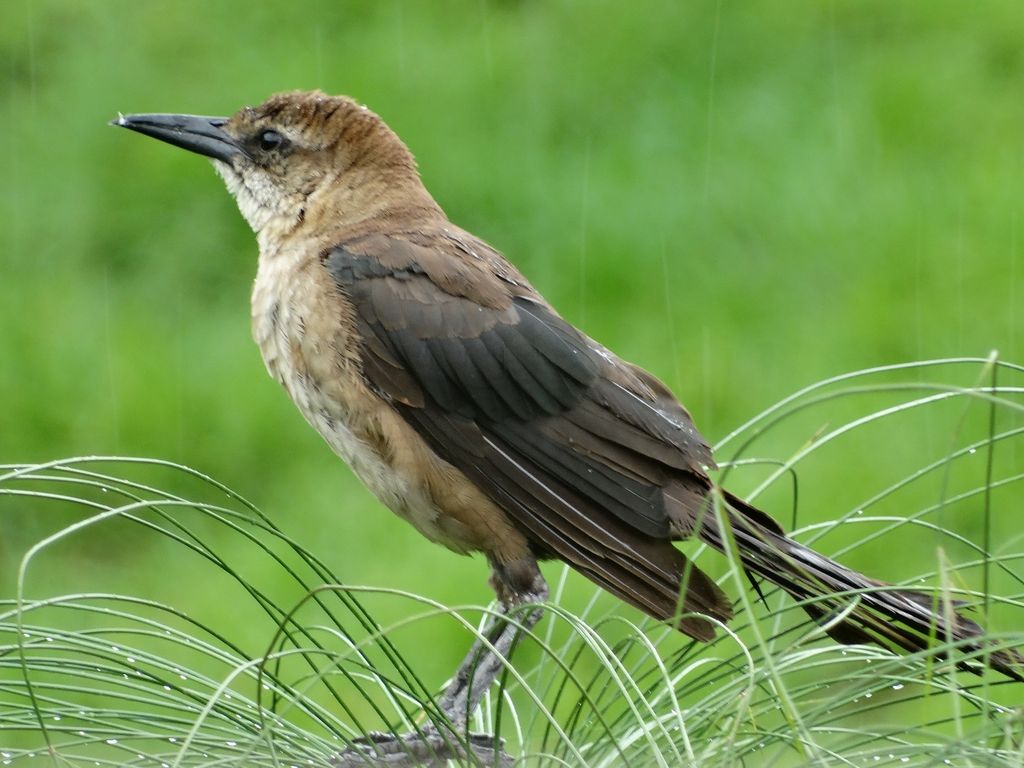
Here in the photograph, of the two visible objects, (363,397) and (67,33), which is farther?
(67,33)

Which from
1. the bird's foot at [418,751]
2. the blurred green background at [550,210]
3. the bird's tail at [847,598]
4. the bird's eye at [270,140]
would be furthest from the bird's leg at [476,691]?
the blurred green background at [550,210]

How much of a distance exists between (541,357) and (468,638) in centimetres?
177

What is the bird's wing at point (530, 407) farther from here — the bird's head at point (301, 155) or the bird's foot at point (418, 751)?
the bird's foot at point (418, 751)

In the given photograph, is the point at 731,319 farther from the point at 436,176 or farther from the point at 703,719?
the point at 703,719

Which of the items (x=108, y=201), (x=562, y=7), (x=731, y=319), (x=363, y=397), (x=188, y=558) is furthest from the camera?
(x=562, y=7)

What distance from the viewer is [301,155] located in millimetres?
3785

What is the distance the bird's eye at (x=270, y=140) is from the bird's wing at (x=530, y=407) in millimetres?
461

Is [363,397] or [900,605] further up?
[363,397]

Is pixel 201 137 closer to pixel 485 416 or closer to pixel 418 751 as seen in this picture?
pixel 485 416

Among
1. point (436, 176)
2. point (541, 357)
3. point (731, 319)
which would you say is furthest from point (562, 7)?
point (541, 357)

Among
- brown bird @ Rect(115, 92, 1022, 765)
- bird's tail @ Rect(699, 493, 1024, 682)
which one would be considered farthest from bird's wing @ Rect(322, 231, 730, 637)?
bird's tail @ Rect(699, 493, 1024, 682)

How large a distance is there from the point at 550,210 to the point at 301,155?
244 centimetres

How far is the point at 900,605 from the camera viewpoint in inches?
104

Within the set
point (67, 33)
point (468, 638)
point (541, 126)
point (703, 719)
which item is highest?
point (67, 33)
